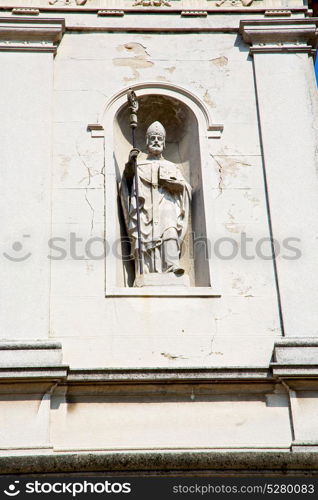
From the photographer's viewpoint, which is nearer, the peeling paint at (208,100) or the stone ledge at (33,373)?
the stone ledge at (33,373)

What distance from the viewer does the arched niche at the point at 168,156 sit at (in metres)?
12.7

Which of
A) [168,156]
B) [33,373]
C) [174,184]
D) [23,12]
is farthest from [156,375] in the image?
[23,12]

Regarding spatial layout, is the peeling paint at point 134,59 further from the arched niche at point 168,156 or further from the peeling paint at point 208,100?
the peeling paint at point 208,100

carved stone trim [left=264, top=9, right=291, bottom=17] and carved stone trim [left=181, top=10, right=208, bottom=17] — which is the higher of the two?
carved stone trim [left=181, top=10, right=208, bottom=17]

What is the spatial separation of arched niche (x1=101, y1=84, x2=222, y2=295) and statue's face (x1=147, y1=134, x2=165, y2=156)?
33cm

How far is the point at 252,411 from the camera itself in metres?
11.4

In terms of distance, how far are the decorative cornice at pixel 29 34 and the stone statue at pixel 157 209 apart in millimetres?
1818

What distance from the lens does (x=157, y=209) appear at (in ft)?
43.1

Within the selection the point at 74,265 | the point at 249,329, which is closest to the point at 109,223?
the point at 74,265

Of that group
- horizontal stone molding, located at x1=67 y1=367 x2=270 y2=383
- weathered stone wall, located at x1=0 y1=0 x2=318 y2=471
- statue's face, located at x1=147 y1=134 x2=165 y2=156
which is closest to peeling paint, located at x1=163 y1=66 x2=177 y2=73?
weathered stone wall, located at x1=0 y1=0 x2=318 y2=471

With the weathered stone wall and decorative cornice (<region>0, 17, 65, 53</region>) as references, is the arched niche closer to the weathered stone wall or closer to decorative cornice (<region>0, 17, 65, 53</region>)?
the weathered stone wall

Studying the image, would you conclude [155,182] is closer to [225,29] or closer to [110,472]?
[225,29]

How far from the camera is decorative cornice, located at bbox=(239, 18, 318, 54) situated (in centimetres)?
1404

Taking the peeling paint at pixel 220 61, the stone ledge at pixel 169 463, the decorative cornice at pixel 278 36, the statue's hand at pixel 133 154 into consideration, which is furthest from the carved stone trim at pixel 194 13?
the stone ledge at pixel 169 463
